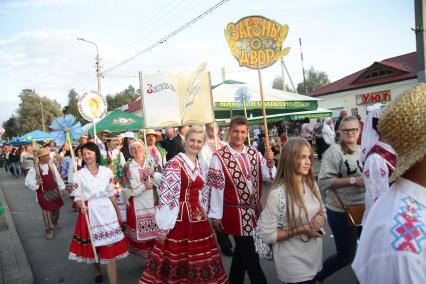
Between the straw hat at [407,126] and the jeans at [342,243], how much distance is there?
256 centimetres

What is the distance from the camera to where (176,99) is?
15.4 feet

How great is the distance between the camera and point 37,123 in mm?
64875

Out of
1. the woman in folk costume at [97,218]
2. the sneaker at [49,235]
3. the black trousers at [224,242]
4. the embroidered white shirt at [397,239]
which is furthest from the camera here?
the sneaker at [49,235]

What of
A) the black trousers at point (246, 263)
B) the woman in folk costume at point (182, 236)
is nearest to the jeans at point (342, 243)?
the black trousers at point (246, 263)

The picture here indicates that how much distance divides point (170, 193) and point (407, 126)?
105 inches

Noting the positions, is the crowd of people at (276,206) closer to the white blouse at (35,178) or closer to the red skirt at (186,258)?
the red skirt at (186,258)

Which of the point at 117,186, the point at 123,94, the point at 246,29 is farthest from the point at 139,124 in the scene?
the point at 123,94

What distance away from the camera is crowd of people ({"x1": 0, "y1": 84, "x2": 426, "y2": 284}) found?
3.82ft

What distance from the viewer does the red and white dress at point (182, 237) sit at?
352 centimetres

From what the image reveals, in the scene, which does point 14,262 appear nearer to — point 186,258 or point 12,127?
point 186,258

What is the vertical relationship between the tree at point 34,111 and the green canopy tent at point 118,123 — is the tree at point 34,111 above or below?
above

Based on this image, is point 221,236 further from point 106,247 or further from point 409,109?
point 409,109

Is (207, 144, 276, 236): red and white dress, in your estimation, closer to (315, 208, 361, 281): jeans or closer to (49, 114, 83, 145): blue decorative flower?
(315, 208, 361, 281): jeans

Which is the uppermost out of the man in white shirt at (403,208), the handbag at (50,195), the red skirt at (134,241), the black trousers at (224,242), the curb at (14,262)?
the man in white shirt at (403,208)
